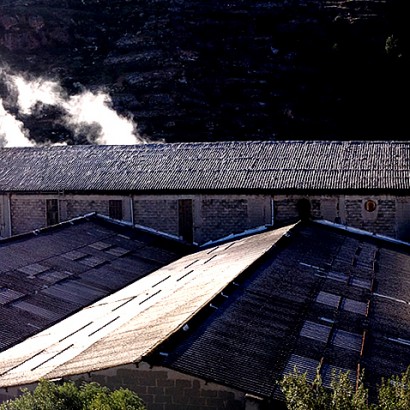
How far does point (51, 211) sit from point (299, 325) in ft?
57.8

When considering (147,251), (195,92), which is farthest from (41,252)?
(195,92)

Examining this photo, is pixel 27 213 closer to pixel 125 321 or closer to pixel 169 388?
pixel 125 321

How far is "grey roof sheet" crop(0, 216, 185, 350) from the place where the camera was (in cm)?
2008

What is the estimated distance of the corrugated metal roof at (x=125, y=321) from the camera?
1512 centimetres

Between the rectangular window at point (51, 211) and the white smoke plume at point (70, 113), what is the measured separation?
18.2 metres

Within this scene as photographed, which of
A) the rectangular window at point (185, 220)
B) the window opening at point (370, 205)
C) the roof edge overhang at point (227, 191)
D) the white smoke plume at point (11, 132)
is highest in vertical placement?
the white smoke plume at point (11, 132)

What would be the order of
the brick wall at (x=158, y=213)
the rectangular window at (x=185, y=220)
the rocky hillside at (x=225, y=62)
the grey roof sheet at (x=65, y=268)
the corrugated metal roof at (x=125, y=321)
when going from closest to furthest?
1. the corrugated metal roof at (x=125, y=321)
2. the grey roof sheet at (x=65, y=268)
3. the rectangular window at (x=185, y=220)
4. the brick wall at (x=158, y=213)
5. the rocky hillside at (x=225, y=62)

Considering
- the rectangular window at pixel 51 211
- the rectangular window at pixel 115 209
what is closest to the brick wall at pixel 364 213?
the rectangular window at pixel 115 209

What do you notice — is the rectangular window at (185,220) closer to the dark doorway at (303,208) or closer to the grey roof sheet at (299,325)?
the dark doorway at (303,208)

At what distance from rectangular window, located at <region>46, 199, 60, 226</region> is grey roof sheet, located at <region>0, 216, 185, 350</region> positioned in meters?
1.99

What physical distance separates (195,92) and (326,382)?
46990mm

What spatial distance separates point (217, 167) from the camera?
31281 mm

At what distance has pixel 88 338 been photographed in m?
17.5

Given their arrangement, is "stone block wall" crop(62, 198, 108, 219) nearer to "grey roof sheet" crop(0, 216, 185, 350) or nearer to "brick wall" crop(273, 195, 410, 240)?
"grey roof sheet" crop(0, 216, 185, 350)
